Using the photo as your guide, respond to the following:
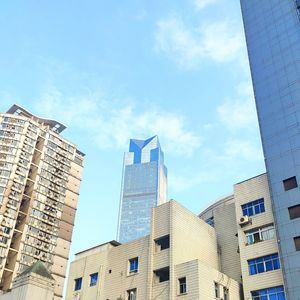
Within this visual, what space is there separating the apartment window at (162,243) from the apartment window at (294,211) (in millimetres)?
10818

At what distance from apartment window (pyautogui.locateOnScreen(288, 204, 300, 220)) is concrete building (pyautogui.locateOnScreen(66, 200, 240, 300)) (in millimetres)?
7800

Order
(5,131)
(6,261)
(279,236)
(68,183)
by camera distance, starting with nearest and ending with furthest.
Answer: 1. (279,236)
2. (6,261)
3. (5,131)
4. (68,183)

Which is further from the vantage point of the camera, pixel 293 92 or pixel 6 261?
pixel 6 261

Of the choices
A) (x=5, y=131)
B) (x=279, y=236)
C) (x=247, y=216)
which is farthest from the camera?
(x=5, y=131)

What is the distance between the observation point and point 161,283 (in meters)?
35.8

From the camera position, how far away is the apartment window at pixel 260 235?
3569cm

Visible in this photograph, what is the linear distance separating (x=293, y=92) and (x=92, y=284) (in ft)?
88.3

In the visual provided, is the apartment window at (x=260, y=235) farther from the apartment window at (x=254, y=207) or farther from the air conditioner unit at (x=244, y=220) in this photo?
the apartment window at (x=254, y=207)

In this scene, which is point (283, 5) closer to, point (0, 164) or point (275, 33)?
point (275, 33)

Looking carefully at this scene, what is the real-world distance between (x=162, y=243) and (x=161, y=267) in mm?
2675

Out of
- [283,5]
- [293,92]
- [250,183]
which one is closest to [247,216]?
[250,183]

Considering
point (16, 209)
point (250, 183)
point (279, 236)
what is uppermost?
point (16, 209)

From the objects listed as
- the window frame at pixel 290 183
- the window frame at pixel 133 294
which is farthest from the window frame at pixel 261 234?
the window frame at pixel 133 294

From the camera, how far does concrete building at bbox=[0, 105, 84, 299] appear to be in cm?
7738
